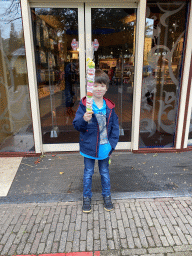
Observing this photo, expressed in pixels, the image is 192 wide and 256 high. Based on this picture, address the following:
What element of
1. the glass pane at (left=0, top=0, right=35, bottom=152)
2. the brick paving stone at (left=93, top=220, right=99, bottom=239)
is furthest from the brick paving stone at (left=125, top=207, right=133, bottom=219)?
the glass pane at (left=0, top=0, right=35, bottom=152)

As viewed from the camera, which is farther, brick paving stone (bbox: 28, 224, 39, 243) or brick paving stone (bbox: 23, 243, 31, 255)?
brick paving stone (bbox: 28, 224, 39, 243)

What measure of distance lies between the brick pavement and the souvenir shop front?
5.80 ft

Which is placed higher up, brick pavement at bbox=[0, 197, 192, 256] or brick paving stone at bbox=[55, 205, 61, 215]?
brick paving stone at bbox=[55, 205, 61, 215]

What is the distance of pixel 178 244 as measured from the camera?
7.07ft

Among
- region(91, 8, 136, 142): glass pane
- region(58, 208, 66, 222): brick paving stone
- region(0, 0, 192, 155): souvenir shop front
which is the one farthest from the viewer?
region(91, 8, 136, 142): glass pane

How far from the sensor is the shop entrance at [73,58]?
12.5 feet

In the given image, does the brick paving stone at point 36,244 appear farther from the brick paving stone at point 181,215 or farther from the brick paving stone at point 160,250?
the brick paving stone at point 181,215

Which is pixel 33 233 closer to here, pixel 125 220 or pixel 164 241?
pixel 125 220

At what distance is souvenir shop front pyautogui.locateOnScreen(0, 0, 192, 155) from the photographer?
3.75 m

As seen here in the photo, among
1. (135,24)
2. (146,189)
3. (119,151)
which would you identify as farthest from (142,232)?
(135,24)

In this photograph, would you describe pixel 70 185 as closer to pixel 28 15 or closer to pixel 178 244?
pixel 178 244

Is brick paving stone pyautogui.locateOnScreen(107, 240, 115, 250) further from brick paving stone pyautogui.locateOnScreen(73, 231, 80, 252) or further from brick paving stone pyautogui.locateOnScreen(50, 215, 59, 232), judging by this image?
brick paving stone pyautogui.locateOnScreen(50, 215, 59, 232)

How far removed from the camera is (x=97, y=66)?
4.14m

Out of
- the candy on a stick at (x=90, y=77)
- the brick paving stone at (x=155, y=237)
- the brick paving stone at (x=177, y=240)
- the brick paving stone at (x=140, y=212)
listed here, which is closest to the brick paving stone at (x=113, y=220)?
the brick paving stone at (x=140, y=212)
